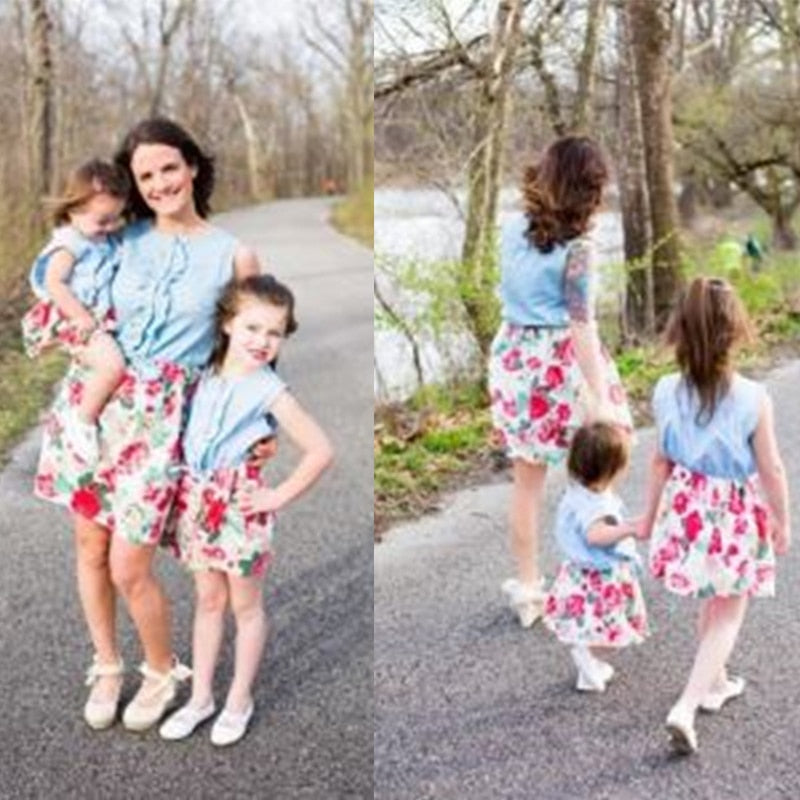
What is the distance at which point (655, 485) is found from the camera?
2096mm

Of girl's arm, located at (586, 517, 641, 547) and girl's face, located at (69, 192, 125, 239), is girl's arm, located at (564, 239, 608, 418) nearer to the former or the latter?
girl's arm, located at (586, 517, 641, 547)

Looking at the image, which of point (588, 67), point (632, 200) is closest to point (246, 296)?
point (588, 67)

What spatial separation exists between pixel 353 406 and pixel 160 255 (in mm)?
2123

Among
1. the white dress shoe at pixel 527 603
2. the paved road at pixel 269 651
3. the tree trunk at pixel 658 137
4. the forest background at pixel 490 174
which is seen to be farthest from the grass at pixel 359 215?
the tree trunk at pixel 658 137

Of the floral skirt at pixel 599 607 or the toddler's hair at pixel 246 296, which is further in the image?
the floral skirt at pixel 599 607

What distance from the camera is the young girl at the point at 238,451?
70.9 inches

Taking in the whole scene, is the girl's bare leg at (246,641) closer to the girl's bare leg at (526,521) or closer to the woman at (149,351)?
the woman at (149,351)

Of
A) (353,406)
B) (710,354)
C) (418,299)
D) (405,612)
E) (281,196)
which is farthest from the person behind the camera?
(418,299)

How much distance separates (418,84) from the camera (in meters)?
4.04

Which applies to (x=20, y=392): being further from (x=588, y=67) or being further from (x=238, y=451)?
(x=588, y=67)

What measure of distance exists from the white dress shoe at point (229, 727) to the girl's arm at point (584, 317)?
88cm

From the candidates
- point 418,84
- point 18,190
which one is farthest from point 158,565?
point 418,84

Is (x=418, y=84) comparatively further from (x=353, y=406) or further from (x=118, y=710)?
(x=118, y=710)

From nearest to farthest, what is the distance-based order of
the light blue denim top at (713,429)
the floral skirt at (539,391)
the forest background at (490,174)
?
the light blue denim top at (713,429)
the floral skirt at (539,391)
the forest background at (490,174)
